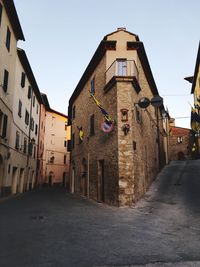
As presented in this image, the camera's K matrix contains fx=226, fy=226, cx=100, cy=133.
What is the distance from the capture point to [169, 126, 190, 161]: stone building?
44.2 m

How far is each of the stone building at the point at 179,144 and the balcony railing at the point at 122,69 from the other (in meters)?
33.1

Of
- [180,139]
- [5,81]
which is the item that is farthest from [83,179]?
[180,139]

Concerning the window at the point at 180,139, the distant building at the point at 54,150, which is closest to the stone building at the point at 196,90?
the window at the point at 180,139

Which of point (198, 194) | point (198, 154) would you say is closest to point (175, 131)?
point (198, 154)

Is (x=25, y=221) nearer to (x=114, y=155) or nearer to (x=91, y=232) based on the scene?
(x=91, y=232)

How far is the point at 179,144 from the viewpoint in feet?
147

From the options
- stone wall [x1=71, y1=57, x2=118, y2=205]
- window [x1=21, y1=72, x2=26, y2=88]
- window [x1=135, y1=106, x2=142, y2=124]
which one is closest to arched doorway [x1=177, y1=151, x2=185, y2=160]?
stone wall [x1=71, y1=57, x2=118, y2=205]

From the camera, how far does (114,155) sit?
1277 centimetres

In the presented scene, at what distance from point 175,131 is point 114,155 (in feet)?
119

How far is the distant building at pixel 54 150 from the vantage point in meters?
37.8

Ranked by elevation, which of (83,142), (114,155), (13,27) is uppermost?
(13,27)

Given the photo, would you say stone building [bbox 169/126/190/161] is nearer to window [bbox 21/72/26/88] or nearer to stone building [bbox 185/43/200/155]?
stone building [bbox 185/43/200/155]

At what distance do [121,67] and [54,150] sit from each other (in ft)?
91.5

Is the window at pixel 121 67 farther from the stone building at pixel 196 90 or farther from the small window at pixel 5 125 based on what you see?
the stone building at pixel 196 90
